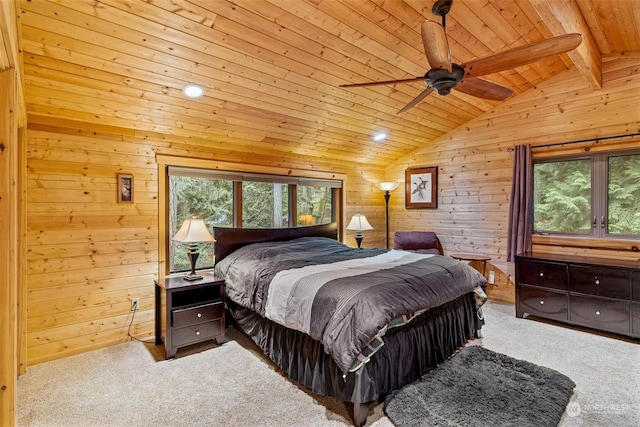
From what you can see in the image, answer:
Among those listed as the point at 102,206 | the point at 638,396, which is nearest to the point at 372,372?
the point at 638,396

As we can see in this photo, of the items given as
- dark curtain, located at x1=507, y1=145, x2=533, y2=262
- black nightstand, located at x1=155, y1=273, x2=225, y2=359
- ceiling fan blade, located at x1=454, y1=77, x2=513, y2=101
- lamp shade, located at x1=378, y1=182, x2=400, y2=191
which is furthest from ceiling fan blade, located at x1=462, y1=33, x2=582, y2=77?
lamp shade, located at x1=378, y1=182, x2=400, y2=191

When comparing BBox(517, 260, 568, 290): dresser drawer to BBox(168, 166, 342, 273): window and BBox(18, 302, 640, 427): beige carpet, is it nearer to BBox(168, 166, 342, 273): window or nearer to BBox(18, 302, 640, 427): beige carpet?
BBox(18, 302, 640, 427): beige carpet

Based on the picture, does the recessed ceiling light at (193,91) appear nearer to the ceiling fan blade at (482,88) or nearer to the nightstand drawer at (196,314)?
the nightstand drawer at (196,314)

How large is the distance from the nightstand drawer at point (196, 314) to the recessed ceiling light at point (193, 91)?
1907mm

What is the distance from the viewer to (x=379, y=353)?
2.13 metres

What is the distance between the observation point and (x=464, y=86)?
7.85ft

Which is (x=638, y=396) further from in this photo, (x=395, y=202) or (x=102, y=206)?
(x=102, y=206)

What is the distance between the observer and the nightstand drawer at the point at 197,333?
286 centimetres

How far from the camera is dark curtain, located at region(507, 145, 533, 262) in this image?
406 centimetres

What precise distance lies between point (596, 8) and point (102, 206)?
4584 mm

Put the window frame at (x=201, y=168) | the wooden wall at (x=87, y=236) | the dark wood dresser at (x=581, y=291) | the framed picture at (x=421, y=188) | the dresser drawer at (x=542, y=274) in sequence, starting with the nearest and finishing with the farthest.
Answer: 1. the wooden wall at (x=87, y=236)
2. the dark wood dresser at (x=581, y=291)
3. the window frame at (x=201, y=168)
4. the dresser drawer at (x=542, y=274)
5. the framed picture at (x=421, y=188)

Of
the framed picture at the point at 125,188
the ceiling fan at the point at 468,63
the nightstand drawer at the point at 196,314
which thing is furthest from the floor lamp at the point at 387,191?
the framed picture at the point at 125,188

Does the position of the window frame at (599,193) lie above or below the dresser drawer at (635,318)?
above

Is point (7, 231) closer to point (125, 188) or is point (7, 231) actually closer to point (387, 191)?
point (125, 188)
